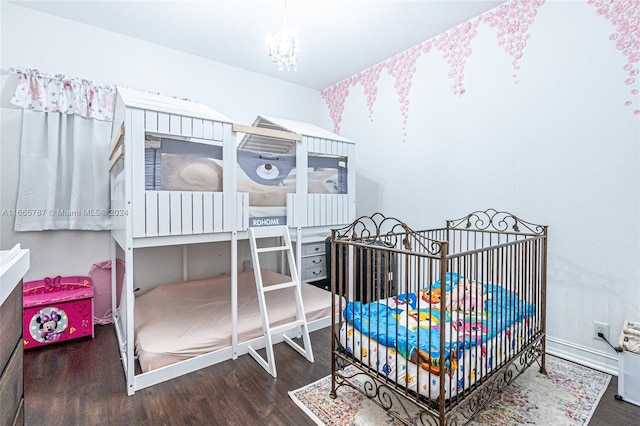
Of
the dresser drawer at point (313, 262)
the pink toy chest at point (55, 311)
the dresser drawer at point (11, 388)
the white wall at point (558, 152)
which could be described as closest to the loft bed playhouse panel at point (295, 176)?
the white wall at point (558, 152)

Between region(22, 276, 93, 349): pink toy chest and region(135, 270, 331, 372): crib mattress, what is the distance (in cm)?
40

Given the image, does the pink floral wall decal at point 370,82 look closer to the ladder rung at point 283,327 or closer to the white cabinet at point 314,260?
the white cabinet at point 314,260

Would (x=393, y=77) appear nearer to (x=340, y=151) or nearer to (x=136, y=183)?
(x=340, y=151)

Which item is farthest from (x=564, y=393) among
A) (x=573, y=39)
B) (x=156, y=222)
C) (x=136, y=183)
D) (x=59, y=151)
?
(x=59, y=151)

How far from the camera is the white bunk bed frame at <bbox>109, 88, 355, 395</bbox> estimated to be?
1.86 meters

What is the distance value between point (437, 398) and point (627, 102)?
7.25 ft

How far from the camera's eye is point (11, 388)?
1.04 meters

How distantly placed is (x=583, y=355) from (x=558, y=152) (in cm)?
147

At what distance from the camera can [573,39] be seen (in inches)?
85.3

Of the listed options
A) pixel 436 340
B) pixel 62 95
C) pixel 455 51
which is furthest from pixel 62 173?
pixel 455 51

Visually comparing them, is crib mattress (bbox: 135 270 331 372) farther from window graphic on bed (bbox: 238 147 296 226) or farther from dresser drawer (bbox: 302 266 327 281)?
window graphic on bed (bbox: 238 147 296 226)

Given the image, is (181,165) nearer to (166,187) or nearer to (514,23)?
(166,187)

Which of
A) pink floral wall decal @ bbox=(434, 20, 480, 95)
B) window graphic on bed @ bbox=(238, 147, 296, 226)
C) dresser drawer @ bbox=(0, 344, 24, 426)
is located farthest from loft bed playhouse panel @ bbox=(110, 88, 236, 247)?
pink floral wall decal @ bbox=(434, 20, 480, 95)

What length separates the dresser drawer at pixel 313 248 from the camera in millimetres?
3842
